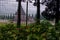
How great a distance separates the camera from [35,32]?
75.7 inches

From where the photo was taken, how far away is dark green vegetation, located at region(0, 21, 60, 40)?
6.01 ft

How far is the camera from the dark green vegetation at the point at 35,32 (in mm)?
1832

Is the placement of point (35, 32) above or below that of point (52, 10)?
below

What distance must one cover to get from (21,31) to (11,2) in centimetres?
216

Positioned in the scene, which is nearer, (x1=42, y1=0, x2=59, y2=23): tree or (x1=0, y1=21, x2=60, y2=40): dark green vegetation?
(x1=0, y1=21, x2=60, y2=40): dark green vegetation

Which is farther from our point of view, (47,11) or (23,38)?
(47,11)

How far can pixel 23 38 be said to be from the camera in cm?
199

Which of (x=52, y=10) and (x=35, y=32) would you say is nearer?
(x=35, y=32)

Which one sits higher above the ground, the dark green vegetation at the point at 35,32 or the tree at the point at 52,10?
the tree at the point at 52,10

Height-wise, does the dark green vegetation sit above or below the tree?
below

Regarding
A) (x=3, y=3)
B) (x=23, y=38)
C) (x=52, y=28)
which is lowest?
(x=23, y=38)

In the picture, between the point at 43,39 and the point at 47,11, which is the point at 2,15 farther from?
the point at 43,39

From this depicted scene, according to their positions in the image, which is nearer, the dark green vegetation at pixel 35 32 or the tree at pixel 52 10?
the dark green vegetation at pixel 35 32

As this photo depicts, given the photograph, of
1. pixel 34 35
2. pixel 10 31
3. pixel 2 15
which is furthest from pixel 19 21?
pixel 34 35
